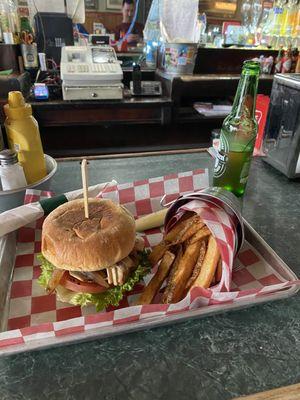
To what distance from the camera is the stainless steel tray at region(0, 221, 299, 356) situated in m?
0.60

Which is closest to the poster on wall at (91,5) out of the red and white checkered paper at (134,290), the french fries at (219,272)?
the red and white checkered paper at (134,290)

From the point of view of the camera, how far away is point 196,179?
40.8 inches

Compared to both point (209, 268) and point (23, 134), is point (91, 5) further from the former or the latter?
point (209, 268)

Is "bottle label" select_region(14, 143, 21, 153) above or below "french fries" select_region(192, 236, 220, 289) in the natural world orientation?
above

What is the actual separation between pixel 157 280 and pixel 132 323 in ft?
0.44

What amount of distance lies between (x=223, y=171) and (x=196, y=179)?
12 cm

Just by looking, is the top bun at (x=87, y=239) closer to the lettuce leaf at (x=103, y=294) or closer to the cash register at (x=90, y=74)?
the lettuce leaf at (x=103, y=294)

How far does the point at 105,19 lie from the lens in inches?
135

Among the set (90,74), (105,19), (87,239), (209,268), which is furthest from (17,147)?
(105,19)

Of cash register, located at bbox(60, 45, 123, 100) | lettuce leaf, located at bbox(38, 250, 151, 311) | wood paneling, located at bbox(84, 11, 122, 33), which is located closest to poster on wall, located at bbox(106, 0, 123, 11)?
wood paneling, located at bbox(84, 11, 122, 33)

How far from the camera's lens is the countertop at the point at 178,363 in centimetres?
55

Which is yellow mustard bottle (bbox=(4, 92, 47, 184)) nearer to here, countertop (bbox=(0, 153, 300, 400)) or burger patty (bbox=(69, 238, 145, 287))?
burger patty (bbox=(69, 238, 145, 287))

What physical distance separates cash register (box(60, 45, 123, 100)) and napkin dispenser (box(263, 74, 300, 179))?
1.45 meters

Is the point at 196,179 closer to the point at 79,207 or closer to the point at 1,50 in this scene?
the point at 79,207
